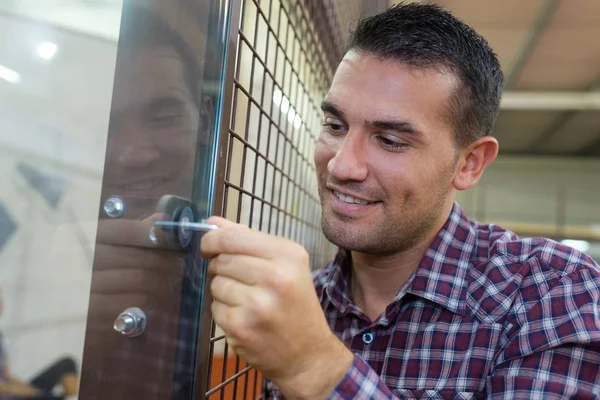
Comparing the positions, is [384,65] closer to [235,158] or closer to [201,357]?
[235,158]

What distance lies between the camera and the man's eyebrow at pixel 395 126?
107 centimetres

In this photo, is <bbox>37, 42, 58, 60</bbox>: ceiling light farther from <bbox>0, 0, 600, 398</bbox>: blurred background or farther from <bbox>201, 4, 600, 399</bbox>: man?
<bbox>201, 4, 600, 399</bbox>: man

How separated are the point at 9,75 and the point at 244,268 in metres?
0.31

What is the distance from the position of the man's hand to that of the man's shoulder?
517mm

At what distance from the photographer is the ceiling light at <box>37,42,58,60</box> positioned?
0.53 metres

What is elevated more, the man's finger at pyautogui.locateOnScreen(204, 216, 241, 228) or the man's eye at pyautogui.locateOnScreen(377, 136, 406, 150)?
the man's eye at pyautogui.locateOnScreen(377, 136, 406, 150)

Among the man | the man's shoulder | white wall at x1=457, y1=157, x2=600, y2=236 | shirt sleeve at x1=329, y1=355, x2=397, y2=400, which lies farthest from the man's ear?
white wall at x1=457, y1=157, x2=600, y2=236

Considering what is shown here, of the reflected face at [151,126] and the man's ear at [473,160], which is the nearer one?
the reflected face at [151,126]

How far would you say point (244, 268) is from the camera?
0.62 meters

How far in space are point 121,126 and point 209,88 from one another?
4.7 inches

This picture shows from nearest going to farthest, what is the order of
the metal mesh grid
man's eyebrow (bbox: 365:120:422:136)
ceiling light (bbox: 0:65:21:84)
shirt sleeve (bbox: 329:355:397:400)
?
ceiling light (bbox: 0:65:21:84) < shirt sleeve (bbox: 329:355:397:400) < the metal mesh grid < man's eyebrow (bbox: 365:120:422:136)

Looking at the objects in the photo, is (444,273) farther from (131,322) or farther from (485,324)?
(131,322)

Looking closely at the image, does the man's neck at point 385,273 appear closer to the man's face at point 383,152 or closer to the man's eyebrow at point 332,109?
the man's face at point 383,152

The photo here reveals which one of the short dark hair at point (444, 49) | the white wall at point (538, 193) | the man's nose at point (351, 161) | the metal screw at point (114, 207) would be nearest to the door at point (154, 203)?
the metal screw at point (114, 207)
